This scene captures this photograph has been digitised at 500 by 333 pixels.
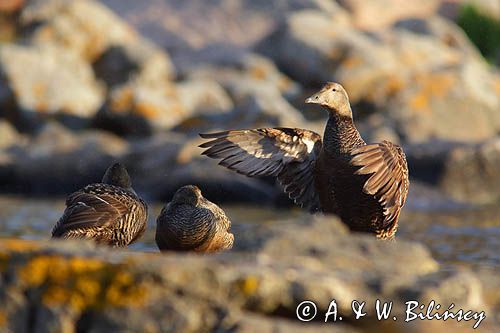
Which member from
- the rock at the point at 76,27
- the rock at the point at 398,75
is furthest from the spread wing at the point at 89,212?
the rock at the point at 76,27

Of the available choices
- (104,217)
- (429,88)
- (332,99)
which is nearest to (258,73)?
(429,88)

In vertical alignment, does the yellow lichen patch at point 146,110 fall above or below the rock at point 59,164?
above

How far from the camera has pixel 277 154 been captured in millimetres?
8055

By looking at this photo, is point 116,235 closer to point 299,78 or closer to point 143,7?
point 299,78

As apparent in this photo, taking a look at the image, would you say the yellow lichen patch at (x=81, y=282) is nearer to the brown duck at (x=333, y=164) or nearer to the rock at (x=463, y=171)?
the brown duck at (x=333, y=164)

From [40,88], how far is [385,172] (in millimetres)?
12490

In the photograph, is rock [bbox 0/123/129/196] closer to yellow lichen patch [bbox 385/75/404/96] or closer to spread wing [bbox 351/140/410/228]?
yellow lichen patch [bbox 385/75/404/96]

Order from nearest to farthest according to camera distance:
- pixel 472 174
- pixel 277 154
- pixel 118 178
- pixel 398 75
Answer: pixel 277 154 < pixel 118 178 < pixel 472 174 < pixel 398 75

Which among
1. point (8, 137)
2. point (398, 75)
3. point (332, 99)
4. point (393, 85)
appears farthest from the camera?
point (398, 75)

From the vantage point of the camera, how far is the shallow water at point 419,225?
10367 mm

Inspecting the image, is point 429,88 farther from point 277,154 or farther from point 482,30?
point 482,30

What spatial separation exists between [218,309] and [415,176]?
1167 cm

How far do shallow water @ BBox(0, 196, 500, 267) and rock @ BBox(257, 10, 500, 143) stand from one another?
3.63m

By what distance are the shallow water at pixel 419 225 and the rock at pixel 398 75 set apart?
11.9 feet
